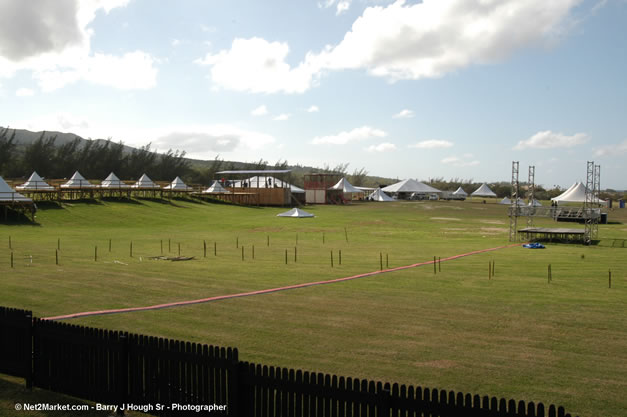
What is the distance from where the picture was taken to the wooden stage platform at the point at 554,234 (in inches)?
1501

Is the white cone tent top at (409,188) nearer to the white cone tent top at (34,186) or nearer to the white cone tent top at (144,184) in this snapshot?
the white cone tent top at (144,184)

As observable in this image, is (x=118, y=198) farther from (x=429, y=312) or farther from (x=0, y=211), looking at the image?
(x=429, y=312)

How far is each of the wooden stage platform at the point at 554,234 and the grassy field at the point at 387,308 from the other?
→ 4256 millimetres

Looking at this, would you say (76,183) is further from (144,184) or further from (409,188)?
(409,188)

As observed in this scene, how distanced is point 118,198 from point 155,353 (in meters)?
58.7

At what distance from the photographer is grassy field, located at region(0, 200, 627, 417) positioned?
10250 millimetres

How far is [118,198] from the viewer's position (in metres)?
62.3

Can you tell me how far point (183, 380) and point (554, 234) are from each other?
133ft

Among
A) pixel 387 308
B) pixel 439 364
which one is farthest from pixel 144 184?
pixel 439 364

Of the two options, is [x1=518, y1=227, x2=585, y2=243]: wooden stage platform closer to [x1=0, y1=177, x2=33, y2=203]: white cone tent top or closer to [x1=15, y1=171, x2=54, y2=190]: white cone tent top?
[x1=0, y1=177, x2=33, y2=203]: white cone tent top

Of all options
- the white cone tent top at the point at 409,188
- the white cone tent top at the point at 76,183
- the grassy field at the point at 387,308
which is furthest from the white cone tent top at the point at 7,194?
the white cone tent top at the point at 409,188

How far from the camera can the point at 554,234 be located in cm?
4197

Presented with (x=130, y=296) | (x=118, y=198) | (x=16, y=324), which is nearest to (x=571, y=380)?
(x=16, y=324)

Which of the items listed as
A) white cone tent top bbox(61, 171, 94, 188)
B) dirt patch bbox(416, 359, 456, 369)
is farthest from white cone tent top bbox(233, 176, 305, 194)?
dirt patch bbox(416, 359, 456, 369)
